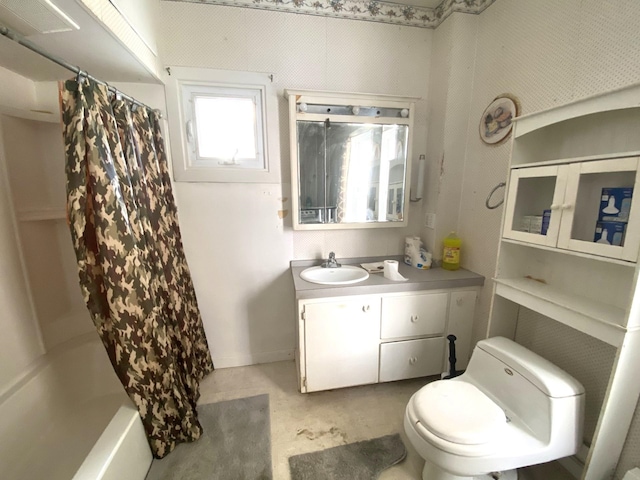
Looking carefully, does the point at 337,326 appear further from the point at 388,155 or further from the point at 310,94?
the point at 310,94

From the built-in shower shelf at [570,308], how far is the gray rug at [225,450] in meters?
1.51

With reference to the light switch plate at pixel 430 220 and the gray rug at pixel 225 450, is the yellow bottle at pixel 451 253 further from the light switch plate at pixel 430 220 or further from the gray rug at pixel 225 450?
the gray rug at pixel 225 450

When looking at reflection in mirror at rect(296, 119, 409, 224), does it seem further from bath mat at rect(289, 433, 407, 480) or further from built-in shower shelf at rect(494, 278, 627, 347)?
bath mat at rect(289, 433, 407, 480)

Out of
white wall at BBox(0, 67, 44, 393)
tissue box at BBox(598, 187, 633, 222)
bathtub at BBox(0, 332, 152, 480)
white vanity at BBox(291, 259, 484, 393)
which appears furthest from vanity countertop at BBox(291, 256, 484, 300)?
white wall at BBox(0, 67, 44, 393)

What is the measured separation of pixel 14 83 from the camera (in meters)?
1.34

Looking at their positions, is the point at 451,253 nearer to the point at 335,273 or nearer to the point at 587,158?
the point at 335,273

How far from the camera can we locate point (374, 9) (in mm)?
1695

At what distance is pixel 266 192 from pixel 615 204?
1736 mm

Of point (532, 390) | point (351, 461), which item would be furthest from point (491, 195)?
point (351, 461)

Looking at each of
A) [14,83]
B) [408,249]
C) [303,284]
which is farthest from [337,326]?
[14,83]

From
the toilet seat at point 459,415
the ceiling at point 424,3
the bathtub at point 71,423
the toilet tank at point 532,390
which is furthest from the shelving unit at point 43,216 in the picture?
the toilet tank at point 532,390

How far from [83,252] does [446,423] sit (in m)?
1.65

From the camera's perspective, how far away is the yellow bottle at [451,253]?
1795mm

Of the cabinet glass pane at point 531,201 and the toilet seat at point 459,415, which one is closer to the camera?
the toilet seat at point 459,415
